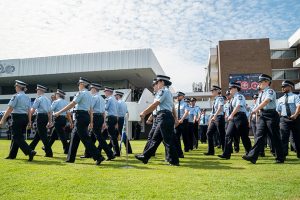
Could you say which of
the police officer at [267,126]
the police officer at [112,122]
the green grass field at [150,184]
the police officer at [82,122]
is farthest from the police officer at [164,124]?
the police officer at [112,122]

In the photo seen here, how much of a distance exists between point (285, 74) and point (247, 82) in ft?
16.8

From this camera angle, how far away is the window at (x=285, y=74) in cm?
4153

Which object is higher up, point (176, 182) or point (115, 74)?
point (115, 74)

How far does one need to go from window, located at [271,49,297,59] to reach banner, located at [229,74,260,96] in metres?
3.65

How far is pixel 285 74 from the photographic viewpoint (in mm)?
41906

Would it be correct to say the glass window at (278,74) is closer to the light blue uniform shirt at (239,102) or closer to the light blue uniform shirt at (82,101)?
the light blue uniform shirt at (239,102)

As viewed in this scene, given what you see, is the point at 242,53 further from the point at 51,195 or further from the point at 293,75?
the point at 51,195

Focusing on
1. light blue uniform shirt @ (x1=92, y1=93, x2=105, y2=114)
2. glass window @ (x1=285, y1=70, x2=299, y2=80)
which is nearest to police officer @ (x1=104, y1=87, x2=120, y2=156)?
light blue uniform shirt @ (x1=92, y1=93, x2=105, y2=114)

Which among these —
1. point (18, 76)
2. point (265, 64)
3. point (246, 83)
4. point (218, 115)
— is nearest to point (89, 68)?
point (18, 76)

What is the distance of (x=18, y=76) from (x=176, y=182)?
35347 millimetres

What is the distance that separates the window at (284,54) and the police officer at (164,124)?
3816cm

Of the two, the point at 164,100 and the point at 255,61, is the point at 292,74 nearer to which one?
the point at 255,61

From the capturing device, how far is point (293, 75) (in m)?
41.6

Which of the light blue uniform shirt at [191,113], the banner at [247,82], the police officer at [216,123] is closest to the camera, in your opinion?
the police officer at [216,123]
